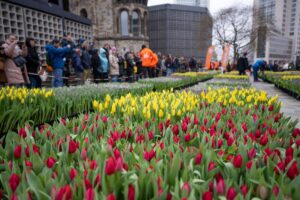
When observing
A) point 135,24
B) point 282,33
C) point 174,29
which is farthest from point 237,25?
point 282,33

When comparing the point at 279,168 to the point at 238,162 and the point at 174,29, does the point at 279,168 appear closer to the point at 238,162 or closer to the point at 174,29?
the point at 238,162

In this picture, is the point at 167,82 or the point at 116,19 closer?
the point at 167,82

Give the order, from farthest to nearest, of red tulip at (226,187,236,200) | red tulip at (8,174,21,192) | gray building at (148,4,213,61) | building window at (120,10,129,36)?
gray building at (148,4,213,61) < building window at (120,10,129,36) < red tulip at (8,174,21,192) < red tulip at (226,187,236,200)

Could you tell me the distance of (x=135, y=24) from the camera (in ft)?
160

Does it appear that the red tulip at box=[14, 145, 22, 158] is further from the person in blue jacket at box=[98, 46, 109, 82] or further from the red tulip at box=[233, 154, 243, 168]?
the person in blue jacket at box=[98, 46, 109, 82]

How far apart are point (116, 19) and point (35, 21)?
37.5m

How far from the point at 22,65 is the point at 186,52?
78.0 meters

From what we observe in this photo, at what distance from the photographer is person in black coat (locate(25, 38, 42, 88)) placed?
28.6 feet

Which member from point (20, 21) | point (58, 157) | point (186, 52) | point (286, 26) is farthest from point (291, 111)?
point (286, 26)

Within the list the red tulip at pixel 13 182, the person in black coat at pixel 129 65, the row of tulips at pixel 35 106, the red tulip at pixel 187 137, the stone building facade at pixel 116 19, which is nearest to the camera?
the red tulip at pixel 13 182

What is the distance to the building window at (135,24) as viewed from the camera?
1909 inches

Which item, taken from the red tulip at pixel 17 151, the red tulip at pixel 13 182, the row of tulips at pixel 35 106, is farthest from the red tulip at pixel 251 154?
the row of tulips at pixel 35 106

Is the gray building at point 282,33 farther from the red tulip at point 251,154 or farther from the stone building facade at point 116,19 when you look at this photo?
the red tulip at point 251,154

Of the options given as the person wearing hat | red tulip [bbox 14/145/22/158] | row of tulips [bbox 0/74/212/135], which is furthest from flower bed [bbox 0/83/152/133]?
the person wearing hat
